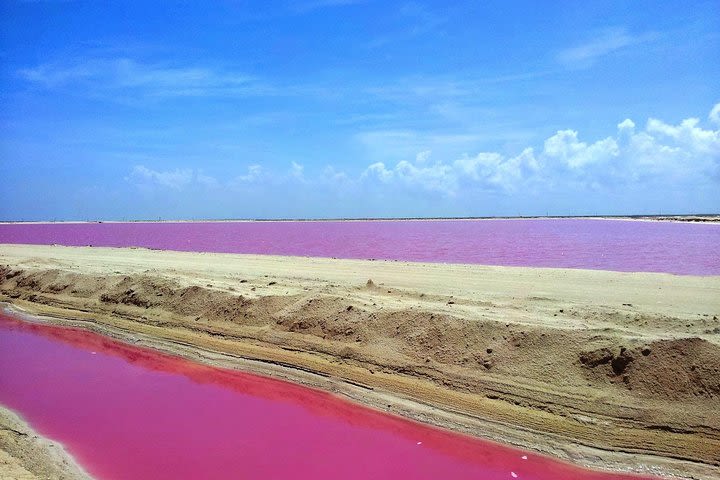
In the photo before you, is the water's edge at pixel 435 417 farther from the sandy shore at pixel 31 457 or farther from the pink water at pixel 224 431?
the sandy shore at pixel 31 457

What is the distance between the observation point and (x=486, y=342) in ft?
28.4

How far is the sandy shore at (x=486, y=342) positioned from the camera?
→ 6.70 metres

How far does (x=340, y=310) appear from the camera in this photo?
10602mm

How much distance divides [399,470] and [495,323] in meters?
3.75

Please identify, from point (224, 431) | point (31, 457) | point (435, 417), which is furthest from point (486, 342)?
point (31, 457)

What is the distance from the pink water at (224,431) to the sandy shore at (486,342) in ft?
1.50

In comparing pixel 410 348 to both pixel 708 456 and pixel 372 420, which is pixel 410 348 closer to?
pixel 372 420

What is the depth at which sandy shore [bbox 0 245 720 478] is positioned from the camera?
670 cm

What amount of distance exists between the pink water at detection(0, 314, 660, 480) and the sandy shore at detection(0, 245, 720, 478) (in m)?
0.46

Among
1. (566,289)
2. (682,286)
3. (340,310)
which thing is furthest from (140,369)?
(682,286)

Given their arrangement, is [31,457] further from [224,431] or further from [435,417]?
[435,417]

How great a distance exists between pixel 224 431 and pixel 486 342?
4.45m

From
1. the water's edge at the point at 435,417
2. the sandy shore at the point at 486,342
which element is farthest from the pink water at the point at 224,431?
the sandy shore at the point at 486,342

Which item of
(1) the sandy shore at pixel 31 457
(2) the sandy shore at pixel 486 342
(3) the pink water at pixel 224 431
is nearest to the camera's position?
(1) the sandy shore at pixel 31 457
